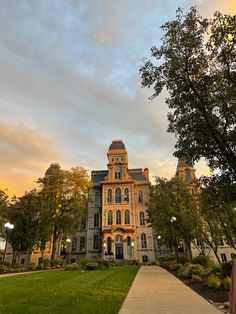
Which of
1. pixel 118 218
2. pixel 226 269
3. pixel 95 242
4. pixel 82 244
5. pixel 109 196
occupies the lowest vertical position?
pixel 226 269

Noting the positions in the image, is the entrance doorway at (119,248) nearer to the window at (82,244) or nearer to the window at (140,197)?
the window at (82,244)

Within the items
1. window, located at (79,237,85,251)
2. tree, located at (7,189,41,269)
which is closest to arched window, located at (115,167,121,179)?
window, located at (79,237,85,251)

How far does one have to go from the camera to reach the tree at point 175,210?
2605cm

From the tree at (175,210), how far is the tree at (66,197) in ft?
39.6

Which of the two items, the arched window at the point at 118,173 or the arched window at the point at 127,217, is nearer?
the arched window at the point at 127,217

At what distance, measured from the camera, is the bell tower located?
169 feet

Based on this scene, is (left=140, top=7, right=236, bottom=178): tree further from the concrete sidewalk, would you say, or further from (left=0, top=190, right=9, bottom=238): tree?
(left=0, top=190, right=9, bottom=238): tree

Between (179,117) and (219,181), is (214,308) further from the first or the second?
(179,117)

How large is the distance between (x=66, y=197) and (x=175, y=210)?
57.2ft

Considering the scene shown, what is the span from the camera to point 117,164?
170 feet

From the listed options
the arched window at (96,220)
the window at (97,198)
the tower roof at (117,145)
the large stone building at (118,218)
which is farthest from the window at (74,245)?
the tower roof at (117,145)

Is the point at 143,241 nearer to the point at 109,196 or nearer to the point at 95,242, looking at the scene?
the point at 95,242

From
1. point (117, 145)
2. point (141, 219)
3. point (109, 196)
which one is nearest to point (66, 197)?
point (109, 196)

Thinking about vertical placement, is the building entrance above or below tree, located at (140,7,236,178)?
below
